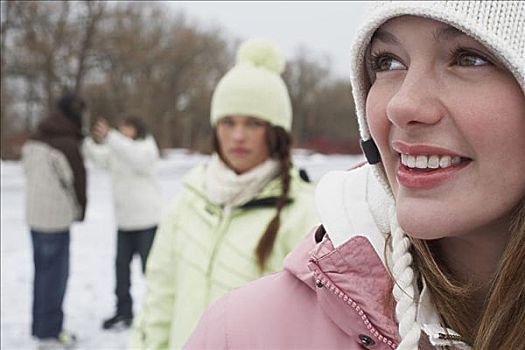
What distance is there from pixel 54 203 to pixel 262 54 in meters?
2.01

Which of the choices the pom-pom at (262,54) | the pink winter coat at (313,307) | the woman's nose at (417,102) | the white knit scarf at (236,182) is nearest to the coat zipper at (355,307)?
the pink winter coat at (313,307)

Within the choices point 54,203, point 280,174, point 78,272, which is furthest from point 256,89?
point 78,272

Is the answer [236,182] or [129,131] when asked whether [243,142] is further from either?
[129,131]

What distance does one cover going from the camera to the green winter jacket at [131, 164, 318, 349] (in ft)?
6.73

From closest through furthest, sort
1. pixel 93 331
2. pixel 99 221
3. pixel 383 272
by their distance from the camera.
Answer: pixel 383 272
pixel 93 331
pixel 99 221

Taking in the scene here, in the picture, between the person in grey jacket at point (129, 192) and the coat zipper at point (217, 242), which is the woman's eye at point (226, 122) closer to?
the coat zipper at point (217, 242)

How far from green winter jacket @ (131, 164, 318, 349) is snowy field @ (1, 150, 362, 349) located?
0.77ft

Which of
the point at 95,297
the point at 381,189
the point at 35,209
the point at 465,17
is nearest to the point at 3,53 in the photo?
the point at 381,189

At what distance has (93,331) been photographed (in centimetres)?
433

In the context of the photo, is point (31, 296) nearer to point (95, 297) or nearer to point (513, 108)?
point (95, 297)

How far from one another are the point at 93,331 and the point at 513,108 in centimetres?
396

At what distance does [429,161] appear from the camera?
0.85 m

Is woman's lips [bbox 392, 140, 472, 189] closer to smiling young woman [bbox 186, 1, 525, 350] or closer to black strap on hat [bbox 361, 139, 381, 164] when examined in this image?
smiling young woman [bbox 186, 1, 525, 350]

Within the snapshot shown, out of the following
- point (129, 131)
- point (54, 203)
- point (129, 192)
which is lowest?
point (129, 192)
